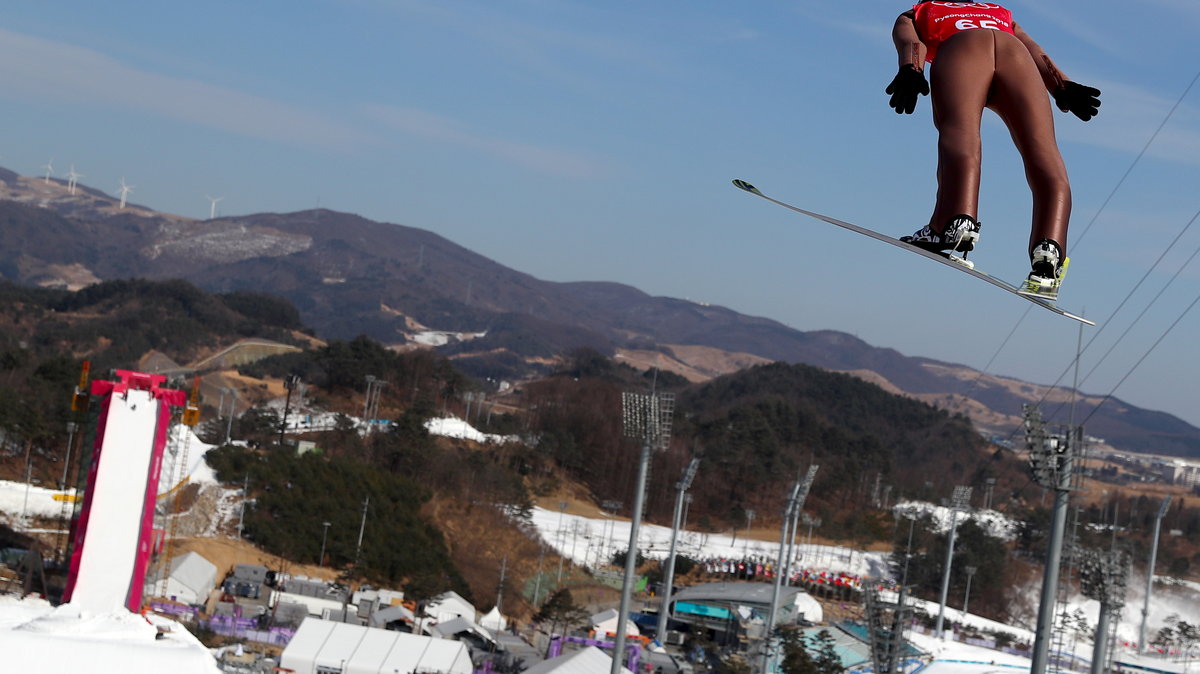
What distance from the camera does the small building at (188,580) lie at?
1380 inches

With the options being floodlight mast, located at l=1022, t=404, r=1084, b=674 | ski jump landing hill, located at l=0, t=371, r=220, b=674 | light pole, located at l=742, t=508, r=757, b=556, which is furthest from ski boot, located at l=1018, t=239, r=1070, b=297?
light pole, located at l=742, t=508, r=757, b=556

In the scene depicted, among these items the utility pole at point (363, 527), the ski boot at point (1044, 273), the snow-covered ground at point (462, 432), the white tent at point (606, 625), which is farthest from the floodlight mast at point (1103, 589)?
the snow-covered ground at point (462, 432)

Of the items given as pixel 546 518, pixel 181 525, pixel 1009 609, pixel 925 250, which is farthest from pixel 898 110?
pixel 1009 609

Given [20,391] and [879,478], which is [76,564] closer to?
[20,391]

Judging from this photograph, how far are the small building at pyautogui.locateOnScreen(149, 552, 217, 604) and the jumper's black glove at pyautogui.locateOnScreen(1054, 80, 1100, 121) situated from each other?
3417 cm

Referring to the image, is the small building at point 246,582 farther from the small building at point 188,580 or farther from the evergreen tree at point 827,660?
the evergreen tree at point 827,660

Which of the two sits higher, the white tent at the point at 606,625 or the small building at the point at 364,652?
the small building at the point at 364,652

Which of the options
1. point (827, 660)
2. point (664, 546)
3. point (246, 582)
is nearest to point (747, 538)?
point (664, 546)

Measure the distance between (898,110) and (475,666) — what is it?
1146 inches

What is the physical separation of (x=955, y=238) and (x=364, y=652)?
2585cm

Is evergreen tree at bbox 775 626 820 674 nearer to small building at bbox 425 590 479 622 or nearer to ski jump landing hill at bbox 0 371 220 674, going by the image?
small building at bbox 425 590 479 622

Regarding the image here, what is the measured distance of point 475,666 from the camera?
31125 millimetres

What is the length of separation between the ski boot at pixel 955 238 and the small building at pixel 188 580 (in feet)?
112

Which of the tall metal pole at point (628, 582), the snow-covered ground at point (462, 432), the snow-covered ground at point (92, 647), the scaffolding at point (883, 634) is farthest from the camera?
the snow-covered ground at point (462, 432)
